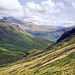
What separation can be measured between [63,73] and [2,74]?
9919 centimetres

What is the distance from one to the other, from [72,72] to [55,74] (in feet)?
32.8

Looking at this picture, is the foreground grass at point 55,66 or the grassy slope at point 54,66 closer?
the foreground grass at point 55,66

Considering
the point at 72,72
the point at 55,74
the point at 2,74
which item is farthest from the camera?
the point at 2,74

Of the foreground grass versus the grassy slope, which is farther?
the grassy slope

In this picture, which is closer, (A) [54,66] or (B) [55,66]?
(B) [55,66]

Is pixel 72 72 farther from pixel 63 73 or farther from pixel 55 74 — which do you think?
pixel 55 74

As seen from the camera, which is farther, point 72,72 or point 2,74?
point 2,74

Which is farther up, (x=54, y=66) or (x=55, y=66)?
(x=55, y=66)

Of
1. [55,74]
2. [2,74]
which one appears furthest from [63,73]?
[2,74]

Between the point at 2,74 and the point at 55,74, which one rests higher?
the point at 55,74

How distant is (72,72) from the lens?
54.0 m

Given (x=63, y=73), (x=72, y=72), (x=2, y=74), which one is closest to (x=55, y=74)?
(x=63, y=73)

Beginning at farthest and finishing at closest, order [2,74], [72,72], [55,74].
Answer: [2,74] < [55,74] < [72,72]

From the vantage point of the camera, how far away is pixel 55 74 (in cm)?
5950
